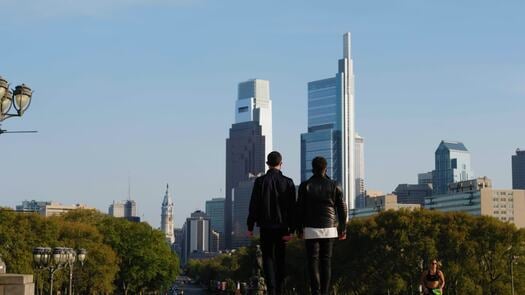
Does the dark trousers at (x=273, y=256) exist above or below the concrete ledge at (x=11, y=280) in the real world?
above

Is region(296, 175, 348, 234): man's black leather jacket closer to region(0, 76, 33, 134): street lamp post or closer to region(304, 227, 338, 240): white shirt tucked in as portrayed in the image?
region(304, 227, 338, 240): white shirt tucked in

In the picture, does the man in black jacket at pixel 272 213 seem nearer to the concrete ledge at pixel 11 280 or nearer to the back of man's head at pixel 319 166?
the back of man's head at pixel 319 166

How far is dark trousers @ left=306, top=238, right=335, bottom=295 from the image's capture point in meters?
14.8

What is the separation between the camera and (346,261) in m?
94.4

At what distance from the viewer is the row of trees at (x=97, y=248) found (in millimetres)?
92125

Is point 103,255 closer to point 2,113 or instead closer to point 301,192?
point 2,113

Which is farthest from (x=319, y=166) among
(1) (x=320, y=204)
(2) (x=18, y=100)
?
(2) (x=18, y=100)

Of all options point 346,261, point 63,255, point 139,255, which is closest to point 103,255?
point 139,255

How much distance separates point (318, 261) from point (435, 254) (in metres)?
75.8

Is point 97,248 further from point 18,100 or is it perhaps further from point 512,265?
point 18,100

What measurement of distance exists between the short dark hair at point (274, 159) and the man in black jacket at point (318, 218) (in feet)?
2.02

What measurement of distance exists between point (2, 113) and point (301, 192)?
384 inches

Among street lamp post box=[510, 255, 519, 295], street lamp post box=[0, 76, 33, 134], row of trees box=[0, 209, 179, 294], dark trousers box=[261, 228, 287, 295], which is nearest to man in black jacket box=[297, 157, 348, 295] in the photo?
dark trousers box=[261, 228, 287, 295]

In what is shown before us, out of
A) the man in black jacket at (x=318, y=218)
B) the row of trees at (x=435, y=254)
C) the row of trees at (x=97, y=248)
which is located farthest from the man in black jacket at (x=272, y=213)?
the row of trees at (x=435, y=254)
